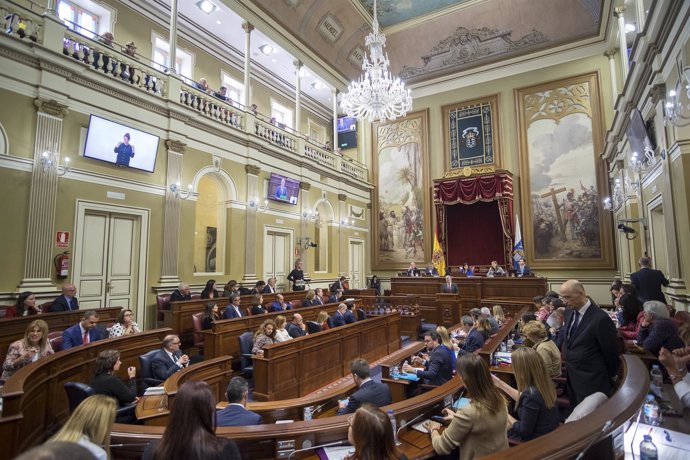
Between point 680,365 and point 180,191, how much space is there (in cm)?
818

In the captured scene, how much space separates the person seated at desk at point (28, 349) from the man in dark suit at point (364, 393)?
3.09m

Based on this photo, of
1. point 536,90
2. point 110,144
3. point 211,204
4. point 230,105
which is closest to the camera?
point 110,144

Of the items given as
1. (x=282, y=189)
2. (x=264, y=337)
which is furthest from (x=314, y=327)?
(x=282, y=189)

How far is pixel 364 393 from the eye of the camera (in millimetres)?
2787

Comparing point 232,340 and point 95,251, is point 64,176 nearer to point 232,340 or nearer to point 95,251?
point 95,251

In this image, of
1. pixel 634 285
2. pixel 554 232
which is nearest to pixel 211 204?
pixel 634 285

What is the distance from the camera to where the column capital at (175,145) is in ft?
25.8

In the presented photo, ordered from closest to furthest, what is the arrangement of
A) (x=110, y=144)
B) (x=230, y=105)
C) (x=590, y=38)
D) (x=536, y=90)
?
(x=110, y=144)
(x=230, y=105)
(x=590, y=38)
(x=536, y=90)

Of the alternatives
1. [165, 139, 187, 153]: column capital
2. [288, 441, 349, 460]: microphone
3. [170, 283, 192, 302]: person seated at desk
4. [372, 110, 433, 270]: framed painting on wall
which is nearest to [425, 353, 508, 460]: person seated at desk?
[288, 441, 349, 460]: microphone

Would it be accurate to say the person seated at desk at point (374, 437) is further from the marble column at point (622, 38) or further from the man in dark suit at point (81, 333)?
the marble column at point (622, 38)

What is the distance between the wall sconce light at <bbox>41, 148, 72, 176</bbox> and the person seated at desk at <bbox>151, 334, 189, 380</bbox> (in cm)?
395

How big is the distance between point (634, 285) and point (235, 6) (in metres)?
10.4

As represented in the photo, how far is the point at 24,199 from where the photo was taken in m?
5.77

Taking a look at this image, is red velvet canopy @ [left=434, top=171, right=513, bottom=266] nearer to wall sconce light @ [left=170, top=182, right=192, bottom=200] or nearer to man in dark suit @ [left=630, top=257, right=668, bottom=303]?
man in dark suit @ [left=630, top=257, right=668, bottom=303]
